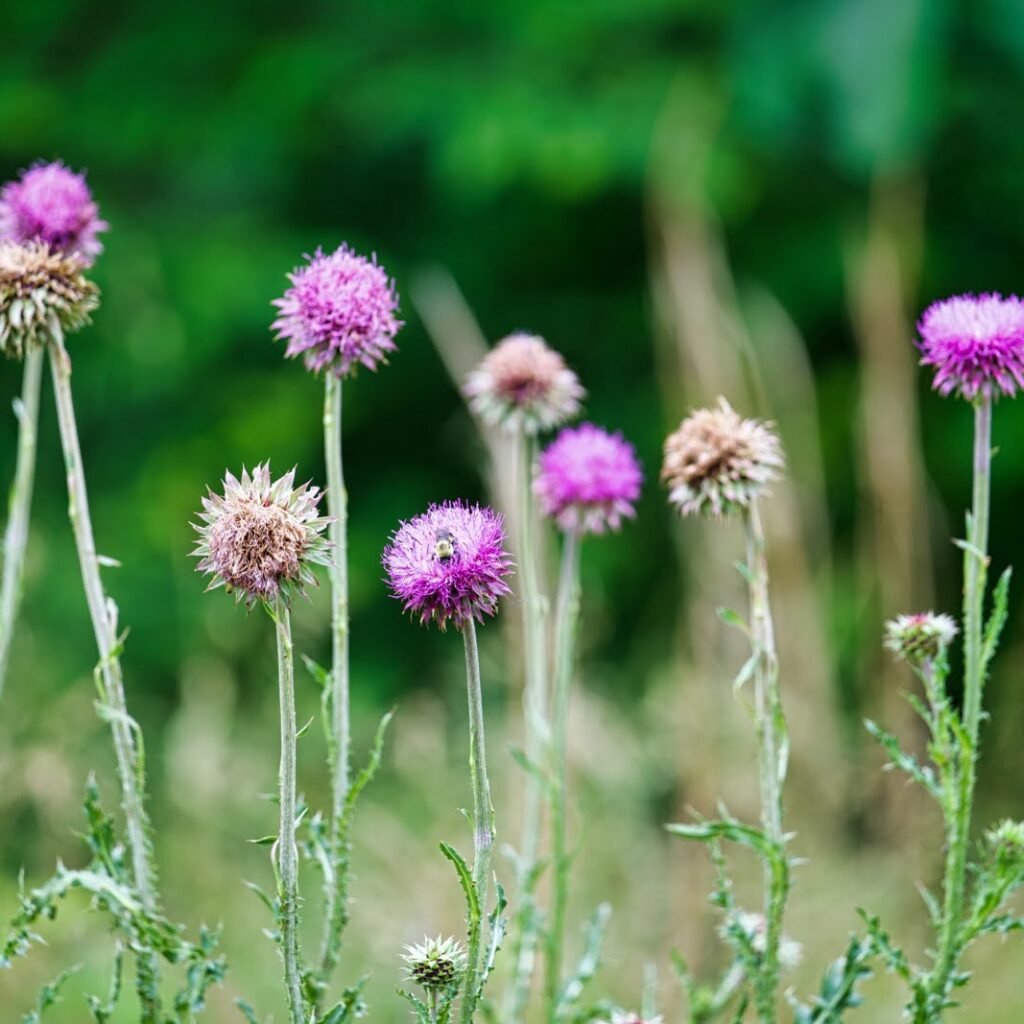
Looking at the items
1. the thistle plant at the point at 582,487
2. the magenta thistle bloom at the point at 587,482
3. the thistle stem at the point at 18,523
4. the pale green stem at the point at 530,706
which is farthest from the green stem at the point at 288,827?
the magenta thistle bloom at the point at 587,482

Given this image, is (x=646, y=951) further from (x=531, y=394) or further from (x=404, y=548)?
(x=404, y=548)

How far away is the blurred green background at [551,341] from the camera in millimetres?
3998

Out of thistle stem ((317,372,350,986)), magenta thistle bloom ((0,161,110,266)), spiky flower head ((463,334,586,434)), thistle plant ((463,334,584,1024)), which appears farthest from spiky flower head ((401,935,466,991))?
magenta thistle bloom ((0,161,110,266))

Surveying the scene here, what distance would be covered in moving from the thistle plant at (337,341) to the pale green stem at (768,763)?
0.42 metres

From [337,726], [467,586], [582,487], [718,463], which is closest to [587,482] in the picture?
Result: [582,487]

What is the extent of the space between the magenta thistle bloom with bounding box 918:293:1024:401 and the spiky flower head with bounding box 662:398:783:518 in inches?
8.3

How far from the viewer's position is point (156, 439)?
23.5 ft

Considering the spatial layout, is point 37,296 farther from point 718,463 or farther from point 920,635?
point 920,635

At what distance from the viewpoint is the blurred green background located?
400cm

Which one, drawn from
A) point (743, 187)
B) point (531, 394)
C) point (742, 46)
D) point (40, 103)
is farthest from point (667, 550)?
point (531, 394)

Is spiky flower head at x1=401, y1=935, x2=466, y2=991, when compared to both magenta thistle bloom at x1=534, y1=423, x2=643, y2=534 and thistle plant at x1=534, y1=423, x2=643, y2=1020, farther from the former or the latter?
magenta thistle bloom at x1=534, y1=423, x2=643, y2=534

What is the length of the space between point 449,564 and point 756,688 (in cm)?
47

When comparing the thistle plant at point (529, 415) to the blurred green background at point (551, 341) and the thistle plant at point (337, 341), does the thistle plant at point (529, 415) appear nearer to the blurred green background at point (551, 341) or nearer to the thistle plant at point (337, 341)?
the thistle plant at point (337, 341)

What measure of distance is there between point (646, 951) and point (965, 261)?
13.3 feet
